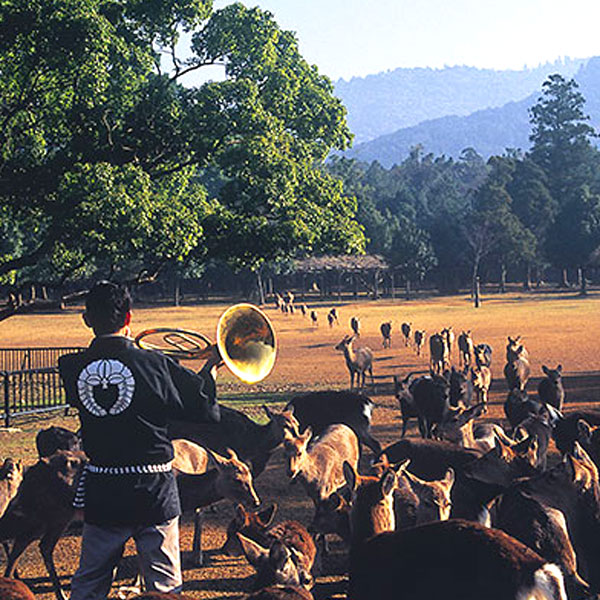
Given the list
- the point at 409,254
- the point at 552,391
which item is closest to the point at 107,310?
the point at 552,391

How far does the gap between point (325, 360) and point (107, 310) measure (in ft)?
71.1

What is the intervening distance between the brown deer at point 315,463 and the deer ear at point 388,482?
Answer: 2437mm

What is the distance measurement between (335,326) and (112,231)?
27758mm

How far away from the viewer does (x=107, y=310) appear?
4.86 m

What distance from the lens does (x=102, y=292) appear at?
4.90 m

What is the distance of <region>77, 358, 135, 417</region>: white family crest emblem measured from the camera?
15.2ft

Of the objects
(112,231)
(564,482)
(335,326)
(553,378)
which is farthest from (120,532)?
(335,326)

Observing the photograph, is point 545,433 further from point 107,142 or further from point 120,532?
point 107,142

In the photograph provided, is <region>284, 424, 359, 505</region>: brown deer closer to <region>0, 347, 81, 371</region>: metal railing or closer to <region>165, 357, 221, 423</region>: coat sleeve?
<region>165, 357, 221, 423</region>: coat sleeve

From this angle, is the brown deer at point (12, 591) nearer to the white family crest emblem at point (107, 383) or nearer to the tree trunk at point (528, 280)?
the white family crest emblem at point (107, 383)

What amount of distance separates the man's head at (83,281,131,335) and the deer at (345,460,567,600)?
2.45 meters

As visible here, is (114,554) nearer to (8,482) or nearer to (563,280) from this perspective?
(8,482)

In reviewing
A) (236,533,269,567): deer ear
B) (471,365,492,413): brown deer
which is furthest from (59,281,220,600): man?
(471,365,492,413): brown deer

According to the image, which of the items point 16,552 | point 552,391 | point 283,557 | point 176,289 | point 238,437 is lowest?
point 16,552
